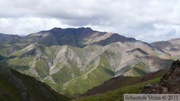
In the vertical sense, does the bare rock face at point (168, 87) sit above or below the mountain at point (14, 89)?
above

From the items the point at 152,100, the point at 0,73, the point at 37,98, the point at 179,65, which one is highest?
the point at 179,65

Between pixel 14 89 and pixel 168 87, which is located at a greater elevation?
pixel 168 87

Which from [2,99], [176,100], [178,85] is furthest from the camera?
[2,99]

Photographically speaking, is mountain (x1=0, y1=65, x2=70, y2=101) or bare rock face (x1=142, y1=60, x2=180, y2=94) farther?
mountain (x1=0, y1=65, x2=70, y2=101)

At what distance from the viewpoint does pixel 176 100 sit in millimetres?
41031

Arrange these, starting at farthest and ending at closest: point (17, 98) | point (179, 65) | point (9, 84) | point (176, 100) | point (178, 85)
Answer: point (9, 84), point (17, 98), point (179, 65), point (178, 85), point (176, 100)

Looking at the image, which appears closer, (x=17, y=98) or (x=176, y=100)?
(x=176, y=100)

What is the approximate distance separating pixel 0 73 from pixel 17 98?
31.4 metres

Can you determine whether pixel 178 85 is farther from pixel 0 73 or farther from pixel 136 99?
pixel 0 73

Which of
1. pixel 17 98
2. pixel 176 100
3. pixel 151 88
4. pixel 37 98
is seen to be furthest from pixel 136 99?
pixel 37 98

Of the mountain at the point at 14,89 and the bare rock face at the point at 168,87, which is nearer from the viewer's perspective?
the bare rock face at the point at 168,87

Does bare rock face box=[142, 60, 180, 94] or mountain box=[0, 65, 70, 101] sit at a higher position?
bare rock face box=[142, 60, 180, 94]

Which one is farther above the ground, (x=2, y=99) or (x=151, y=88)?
(x=151, y=88)

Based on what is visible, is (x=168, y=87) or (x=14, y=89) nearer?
(x=168, y=87)
